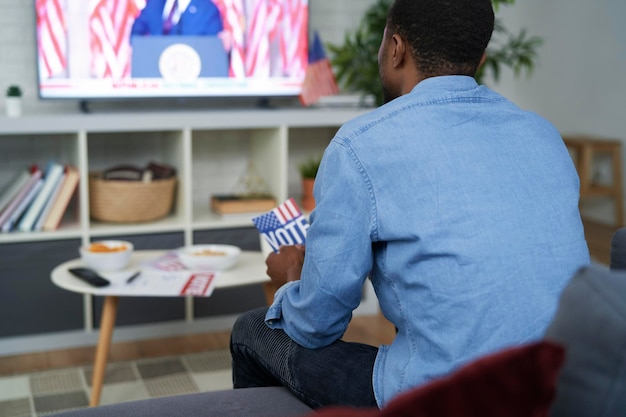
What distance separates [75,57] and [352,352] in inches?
85.0

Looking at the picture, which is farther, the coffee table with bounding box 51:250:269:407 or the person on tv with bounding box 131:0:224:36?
the person on tv with bounding box 131:0:224:36

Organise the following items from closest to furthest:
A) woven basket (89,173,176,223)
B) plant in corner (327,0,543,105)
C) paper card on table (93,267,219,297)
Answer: paper card on table (93,267,219,297), woven basket (89,173,176,223), plant in corner (327,0,543,105)

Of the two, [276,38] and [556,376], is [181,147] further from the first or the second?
[556,376]

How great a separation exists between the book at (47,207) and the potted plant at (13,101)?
0.97ft

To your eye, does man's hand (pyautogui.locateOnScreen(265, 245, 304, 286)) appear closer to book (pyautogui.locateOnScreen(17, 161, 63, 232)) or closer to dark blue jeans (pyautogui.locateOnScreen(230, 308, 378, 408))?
dark blue jeans (pyautogui.locateOnScreen(230, 308, 378, 408))

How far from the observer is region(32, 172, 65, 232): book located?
3092 millimetres

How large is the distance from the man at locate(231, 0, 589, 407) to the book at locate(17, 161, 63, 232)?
1.89m

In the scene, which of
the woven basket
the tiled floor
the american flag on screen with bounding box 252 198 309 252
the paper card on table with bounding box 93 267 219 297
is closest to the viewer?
the american flag on screen with bounding box 252 198 309 252

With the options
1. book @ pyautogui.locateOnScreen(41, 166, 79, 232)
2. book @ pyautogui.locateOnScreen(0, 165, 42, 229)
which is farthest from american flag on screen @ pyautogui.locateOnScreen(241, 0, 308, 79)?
book @ pyautogui.locateOnScreen(0, 165, 42, 229)

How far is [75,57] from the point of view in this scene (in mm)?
3209

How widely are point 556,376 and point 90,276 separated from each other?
6.35 ft

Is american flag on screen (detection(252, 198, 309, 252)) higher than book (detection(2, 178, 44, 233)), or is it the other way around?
american flag on screen (detection(252, 198, 309, 252))

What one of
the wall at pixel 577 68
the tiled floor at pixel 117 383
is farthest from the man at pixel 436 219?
the wall at pixel 577 68

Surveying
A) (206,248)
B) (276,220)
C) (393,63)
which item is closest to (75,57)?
(206,248)
